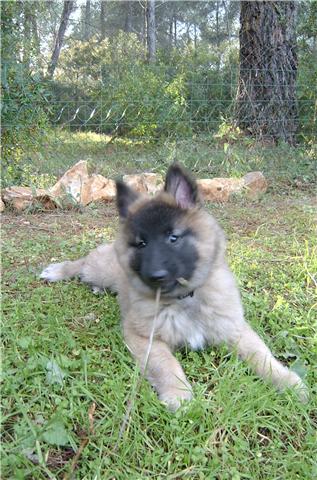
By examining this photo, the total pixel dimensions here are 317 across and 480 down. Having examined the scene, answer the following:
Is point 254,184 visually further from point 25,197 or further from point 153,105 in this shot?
point 25,197

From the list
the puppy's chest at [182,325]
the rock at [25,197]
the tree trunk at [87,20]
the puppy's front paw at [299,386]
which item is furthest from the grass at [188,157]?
the tree trunk at [87,20]

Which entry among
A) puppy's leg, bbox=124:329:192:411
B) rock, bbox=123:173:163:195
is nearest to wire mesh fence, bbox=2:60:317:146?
rock, bbox=123:173:163:195

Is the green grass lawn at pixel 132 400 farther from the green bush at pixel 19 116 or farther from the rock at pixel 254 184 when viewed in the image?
the rock at pixel 254 184

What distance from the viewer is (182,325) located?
2.31m

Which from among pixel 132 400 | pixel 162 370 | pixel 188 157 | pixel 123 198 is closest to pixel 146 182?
pixel 188 157

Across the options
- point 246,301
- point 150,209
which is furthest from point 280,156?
point 150,209

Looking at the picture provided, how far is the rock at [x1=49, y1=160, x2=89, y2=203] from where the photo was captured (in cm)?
540

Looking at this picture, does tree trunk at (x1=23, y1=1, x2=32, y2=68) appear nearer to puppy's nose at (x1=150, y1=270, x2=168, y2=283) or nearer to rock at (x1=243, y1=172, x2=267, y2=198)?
rock at (x1=243, y1=172, x2=267, y2=198)

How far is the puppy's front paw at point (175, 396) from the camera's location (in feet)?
6.17

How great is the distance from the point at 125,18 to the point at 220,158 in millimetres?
14020

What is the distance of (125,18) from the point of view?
18219 millimetres

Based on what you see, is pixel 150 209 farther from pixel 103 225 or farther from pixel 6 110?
pixel 6 110

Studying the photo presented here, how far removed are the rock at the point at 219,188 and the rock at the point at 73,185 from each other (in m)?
1.49

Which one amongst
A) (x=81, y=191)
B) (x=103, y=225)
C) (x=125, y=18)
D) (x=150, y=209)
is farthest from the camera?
(x=125, y=18)
